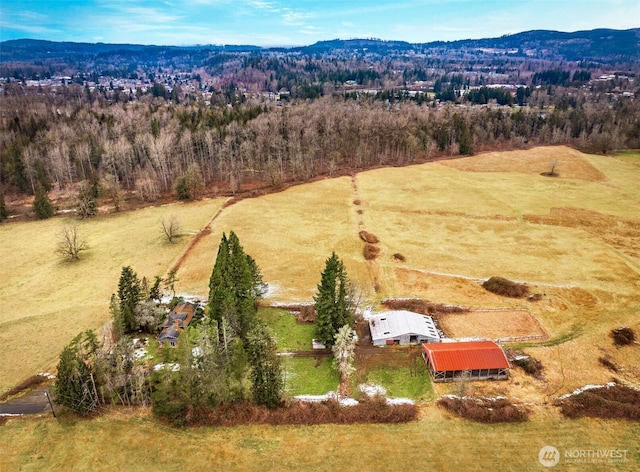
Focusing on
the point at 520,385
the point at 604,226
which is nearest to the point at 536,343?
the point at 520,385

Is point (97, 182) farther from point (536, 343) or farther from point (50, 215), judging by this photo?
point (536, 343)

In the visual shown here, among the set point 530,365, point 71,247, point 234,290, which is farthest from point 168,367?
point 71,247

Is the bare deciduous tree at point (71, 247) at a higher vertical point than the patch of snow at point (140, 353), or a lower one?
higher

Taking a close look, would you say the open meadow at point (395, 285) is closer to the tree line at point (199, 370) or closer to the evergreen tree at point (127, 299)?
the tree line at point (199, 370)

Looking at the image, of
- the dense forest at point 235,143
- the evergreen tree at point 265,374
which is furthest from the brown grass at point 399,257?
the dense forest at point 235,143

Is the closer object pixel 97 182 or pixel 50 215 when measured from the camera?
pixel 50 215

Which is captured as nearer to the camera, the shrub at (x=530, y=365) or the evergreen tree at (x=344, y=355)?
the evergreen tree at (x=344, y=355)

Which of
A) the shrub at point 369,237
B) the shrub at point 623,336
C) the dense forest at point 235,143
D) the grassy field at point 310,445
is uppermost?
the dense forest at point 235,143
